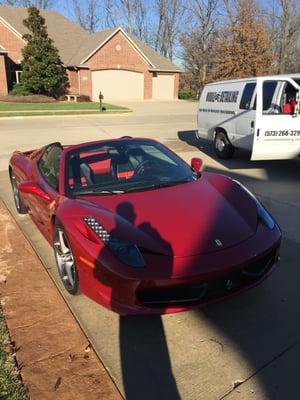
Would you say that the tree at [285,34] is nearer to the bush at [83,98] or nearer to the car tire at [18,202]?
the bush at [83,98]

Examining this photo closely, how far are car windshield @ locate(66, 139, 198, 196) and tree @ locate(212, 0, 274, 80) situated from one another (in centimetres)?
4114

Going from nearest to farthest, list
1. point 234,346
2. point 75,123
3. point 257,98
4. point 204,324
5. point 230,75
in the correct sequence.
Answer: point 234,346, point 204,324, point 257,98, point 75,123, point 230,75

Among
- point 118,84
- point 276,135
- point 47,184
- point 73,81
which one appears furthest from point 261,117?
point 118,84

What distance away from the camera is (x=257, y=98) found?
7.98 meters

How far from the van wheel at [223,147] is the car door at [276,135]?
180 centimetres

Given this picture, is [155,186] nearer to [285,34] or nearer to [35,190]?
[35,190]

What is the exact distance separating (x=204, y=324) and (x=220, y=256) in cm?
61

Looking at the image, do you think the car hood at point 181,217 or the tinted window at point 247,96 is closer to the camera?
the car hood at point 181,217

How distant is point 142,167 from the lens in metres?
4.21

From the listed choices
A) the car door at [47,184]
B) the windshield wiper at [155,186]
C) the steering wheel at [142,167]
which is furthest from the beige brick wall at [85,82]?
the windshield wiper at [155,186]

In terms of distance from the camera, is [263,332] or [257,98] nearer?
[263,332]

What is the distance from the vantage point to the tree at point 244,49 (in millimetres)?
41656

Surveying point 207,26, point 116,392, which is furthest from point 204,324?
point 207,26

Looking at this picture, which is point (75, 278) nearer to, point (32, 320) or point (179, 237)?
point (32, 320)
